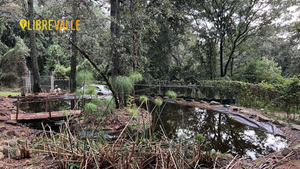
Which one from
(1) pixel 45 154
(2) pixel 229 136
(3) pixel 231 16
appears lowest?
(2) pixel 229 136

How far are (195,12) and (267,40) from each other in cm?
548

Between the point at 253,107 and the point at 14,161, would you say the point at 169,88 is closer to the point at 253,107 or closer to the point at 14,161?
the point at 253,107

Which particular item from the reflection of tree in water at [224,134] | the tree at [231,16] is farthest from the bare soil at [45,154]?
the tree at [231,16]

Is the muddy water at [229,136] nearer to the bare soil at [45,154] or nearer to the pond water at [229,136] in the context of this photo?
the pond water at [229,136]

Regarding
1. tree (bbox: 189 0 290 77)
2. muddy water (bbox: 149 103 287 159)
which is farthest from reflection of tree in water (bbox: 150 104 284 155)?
tree (bbox: 189 0 290 77)

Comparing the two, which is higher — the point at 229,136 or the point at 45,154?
the point at 45,154

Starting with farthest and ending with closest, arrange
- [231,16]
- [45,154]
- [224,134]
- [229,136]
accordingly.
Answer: [231,16] < [224,134] < [229,136] < [45,154]

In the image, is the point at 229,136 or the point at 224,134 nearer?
the point at 229,136

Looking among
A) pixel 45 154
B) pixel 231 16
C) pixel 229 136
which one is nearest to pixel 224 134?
pixel 229 136

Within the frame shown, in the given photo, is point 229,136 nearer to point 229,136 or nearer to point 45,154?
point 229,136

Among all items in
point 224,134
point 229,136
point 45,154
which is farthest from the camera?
point 224,134

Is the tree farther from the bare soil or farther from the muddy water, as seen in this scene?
the muddy water

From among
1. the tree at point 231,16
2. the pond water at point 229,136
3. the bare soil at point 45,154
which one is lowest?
the pond water at point 229,136

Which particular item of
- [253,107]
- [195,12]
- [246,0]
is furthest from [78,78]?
[246,0]
